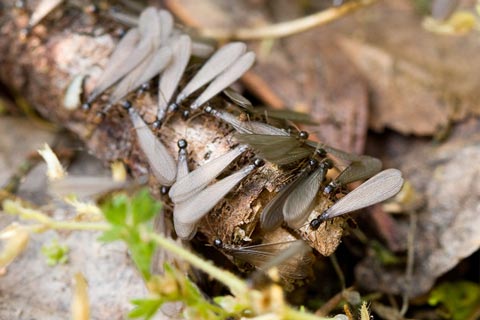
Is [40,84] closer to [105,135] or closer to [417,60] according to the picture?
[105,135]

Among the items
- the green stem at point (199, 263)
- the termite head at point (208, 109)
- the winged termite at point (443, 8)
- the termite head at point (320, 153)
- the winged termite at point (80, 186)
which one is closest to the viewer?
the green stem at point (199, 263)

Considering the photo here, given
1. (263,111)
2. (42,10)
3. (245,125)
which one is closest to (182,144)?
(245,125)

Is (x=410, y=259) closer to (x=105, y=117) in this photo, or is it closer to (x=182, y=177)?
(x=182, y=177)

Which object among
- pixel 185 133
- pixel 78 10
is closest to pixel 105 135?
pixel 185 133

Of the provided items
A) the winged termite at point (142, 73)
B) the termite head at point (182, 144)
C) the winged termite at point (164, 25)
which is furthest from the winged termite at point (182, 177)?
the winged termite at point (164, 25)

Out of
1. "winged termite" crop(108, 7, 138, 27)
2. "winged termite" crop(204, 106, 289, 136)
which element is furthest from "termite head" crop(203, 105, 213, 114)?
"winged termite" crop(108, 7, 138, 27)

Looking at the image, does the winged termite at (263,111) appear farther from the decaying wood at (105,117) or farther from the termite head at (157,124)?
the termite head at (157,124)

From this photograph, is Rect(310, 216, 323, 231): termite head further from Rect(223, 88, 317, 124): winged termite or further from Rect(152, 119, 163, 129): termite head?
Rect(152, 119, 163, 129): termite head
